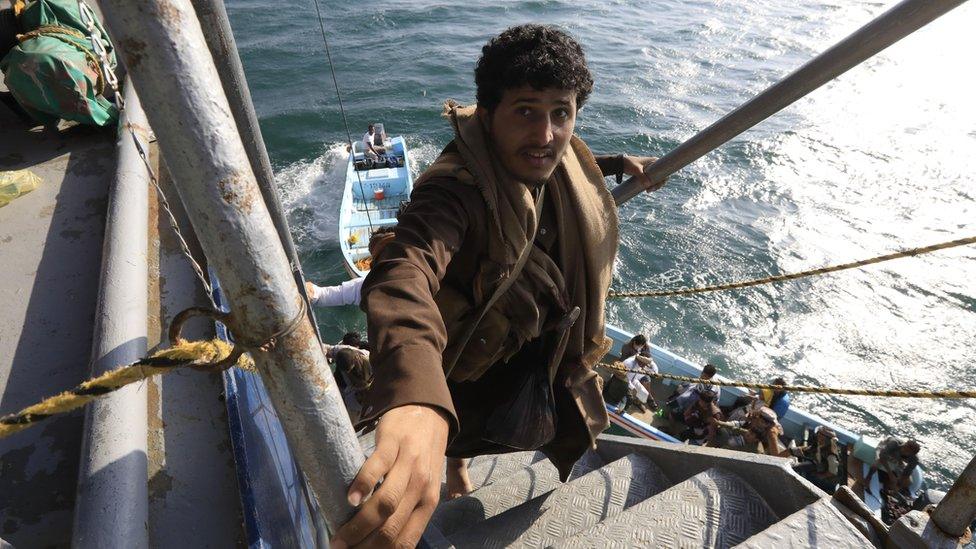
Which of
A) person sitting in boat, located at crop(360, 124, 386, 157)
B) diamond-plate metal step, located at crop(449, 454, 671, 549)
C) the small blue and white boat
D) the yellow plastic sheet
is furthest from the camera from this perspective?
person sitting in boat, located at crop(360, 124, 386, 157)

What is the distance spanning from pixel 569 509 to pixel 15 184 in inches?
162

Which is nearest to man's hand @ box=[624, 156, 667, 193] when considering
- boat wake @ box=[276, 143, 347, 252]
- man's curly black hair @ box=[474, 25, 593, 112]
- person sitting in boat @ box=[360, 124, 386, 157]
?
man's curly black hair @ box=[474, 25, 593, 112]

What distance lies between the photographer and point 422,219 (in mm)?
1703

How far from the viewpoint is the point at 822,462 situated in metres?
8.04

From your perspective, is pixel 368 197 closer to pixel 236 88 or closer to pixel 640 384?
pixel 640 384

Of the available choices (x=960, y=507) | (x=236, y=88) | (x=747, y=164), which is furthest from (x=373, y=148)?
(x=960, y=507)

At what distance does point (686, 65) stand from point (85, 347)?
33.3 m

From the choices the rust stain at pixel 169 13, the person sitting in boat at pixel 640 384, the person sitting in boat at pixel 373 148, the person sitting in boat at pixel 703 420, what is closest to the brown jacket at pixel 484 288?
the rust stain at pixel 169 13

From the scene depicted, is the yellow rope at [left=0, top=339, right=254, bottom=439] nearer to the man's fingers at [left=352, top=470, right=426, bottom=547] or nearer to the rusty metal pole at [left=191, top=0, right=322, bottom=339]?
the man's fingers at [left=352, top=470, right=426, bottom=547]

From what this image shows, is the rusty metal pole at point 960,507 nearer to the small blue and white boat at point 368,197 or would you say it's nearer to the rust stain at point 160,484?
the rust stain at point 160,484

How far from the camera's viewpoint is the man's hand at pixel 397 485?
2.97 feet

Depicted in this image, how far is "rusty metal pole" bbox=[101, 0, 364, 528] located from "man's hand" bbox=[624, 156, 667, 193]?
2.23 m

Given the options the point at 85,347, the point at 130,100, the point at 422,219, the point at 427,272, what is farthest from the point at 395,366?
the point at 130,100

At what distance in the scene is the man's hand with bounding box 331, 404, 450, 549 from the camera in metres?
0.90
